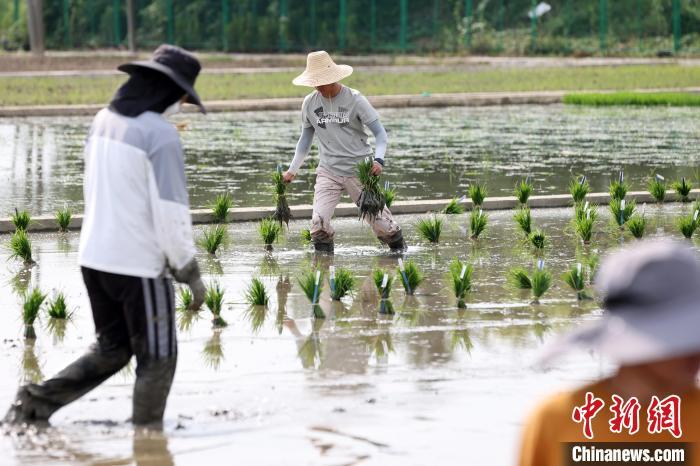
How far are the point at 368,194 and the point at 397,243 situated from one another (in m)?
0.50

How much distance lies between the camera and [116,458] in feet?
20.8

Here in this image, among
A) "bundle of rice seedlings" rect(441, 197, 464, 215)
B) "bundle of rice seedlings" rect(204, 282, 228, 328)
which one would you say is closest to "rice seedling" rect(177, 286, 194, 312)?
"bundle of rice seedlings" rect(204, 282, 228, 328)

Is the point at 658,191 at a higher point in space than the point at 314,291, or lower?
higher

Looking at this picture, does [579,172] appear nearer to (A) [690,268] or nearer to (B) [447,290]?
(B) [447,290]

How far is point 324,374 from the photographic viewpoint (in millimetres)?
7668

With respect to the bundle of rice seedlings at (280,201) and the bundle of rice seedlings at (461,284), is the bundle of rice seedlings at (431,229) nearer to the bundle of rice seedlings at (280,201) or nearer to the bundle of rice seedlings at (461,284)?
the bundle of rice seedlings at (280,201)

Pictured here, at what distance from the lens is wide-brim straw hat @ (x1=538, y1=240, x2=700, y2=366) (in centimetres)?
294

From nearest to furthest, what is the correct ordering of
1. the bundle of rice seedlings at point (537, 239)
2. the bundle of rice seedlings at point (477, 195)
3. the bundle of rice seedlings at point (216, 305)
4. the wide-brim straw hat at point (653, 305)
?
the wide-brim straw hat at point (653, 305) → the bundle of rice seedlings at point (216, 305) → the bundle of rice seedlings at point (537, 239) → the bundle of rice seedlings at point (477, 195)

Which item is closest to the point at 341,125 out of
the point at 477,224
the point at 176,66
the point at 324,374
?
the point at 477,224

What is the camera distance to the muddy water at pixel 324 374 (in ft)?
21.1

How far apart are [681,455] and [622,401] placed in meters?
0.18

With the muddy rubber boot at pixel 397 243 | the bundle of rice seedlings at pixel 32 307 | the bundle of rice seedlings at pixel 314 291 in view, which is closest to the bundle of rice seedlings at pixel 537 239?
the muddy rubber boot at pixel 397 243

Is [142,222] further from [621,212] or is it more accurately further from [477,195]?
[477,195]

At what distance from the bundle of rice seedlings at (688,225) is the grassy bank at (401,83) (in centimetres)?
1831
